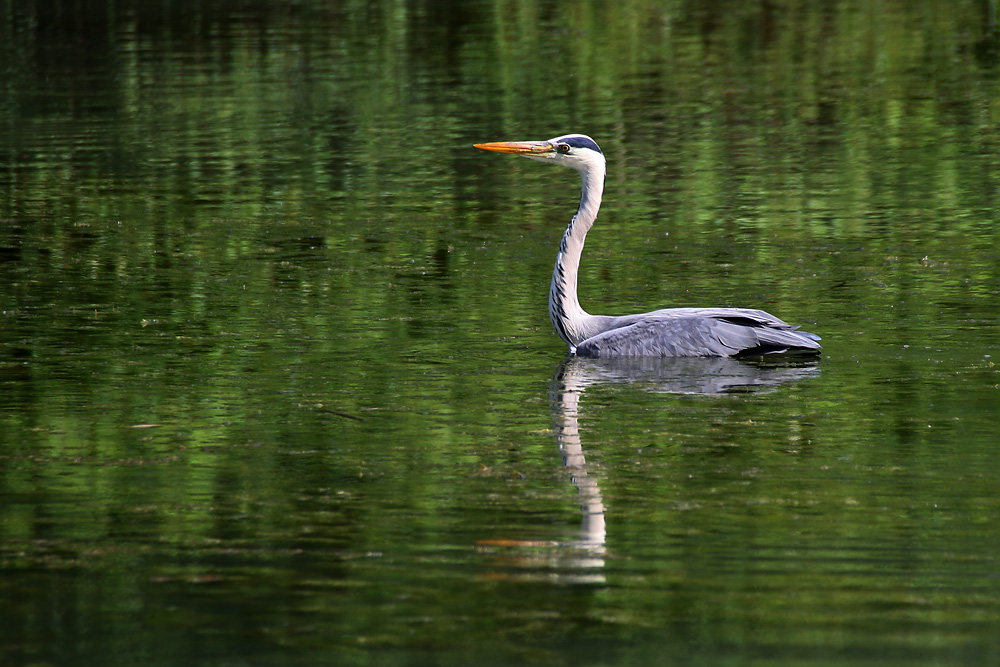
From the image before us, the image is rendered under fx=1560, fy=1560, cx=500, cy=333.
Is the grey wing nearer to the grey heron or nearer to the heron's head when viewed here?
the grey heron

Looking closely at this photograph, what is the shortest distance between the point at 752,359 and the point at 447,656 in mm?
5621

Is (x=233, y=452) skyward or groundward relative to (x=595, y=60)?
groundward

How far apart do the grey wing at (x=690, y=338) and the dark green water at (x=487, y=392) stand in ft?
0.57

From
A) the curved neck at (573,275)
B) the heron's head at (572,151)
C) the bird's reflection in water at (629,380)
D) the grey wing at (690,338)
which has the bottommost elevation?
the bird's reflection in water at (629,380)

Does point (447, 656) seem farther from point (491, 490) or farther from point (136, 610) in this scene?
point (491, 490)

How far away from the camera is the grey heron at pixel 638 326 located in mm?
10406

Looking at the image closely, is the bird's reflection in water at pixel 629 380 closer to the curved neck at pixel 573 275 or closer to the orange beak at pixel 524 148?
the curved neck at pixel 573 275

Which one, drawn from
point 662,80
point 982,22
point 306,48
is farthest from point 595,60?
point 982,22

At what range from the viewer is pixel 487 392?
9648 mm

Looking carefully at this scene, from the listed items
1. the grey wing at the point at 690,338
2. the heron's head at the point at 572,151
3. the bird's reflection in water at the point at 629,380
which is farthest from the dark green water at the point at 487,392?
the heron's head at the point at 572,151

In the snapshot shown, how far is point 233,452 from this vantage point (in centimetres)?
840

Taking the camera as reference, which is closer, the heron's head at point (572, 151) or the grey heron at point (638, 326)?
the grey heron at point (638, 326)

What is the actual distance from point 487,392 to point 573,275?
5.38 feet

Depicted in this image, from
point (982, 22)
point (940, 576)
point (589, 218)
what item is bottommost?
point (940, 576)
